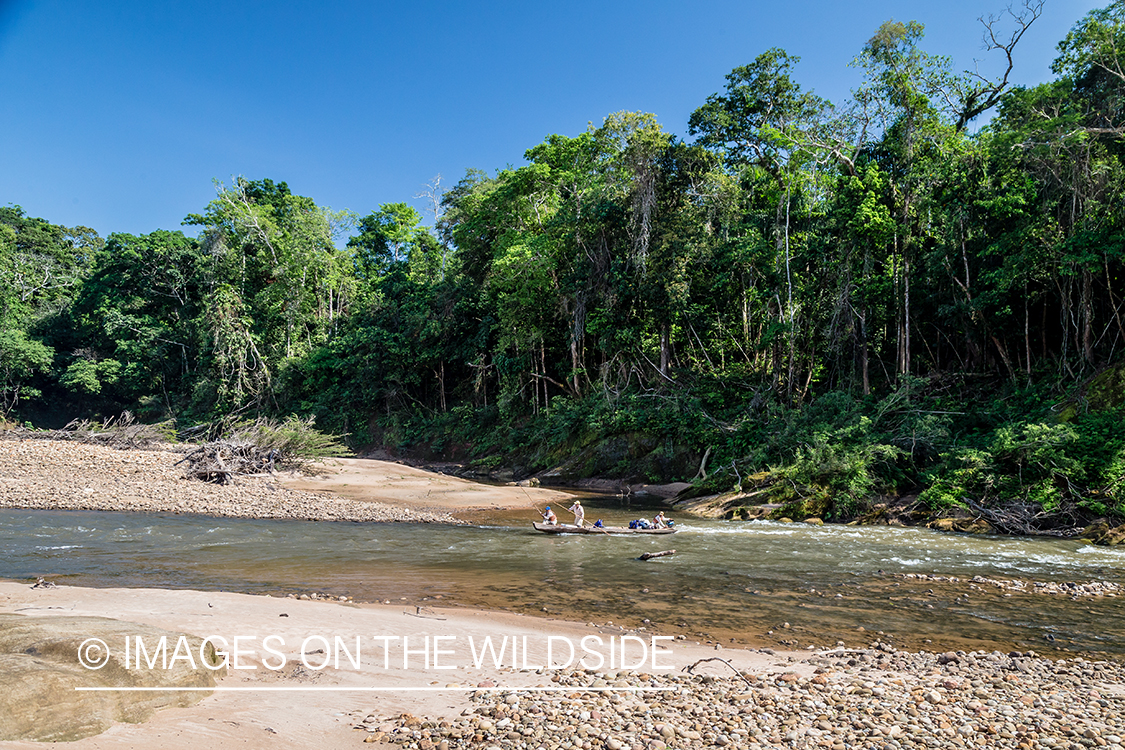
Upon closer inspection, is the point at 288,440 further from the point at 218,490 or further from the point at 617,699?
the point at 617,699

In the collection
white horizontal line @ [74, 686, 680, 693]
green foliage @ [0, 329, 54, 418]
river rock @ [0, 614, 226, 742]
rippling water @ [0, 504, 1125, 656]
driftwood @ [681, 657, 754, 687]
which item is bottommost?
rippling water @ [0, 504, 1125, 656]

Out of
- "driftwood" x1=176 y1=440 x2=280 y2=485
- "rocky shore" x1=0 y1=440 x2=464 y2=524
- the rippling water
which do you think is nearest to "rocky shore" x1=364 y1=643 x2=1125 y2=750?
the rippling water

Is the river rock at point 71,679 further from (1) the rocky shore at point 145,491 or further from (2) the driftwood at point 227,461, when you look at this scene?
(2) the driftwood at point 227,461

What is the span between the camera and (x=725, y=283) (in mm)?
26516

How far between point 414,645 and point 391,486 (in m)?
17.5

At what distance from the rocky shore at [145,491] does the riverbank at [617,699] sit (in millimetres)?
10968

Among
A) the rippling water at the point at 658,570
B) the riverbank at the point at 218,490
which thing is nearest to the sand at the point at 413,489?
Result: the riverbank at the point at 218,490

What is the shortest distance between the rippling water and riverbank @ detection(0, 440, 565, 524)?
4.29 feet

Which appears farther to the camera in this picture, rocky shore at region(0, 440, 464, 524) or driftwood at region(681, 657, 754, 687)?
rocky shore at region(0, 440, 464, 524)


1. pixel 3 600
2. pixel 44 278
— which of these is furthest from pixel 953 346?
pixel 44 278

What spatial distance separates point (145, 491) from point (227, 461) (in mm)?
3216

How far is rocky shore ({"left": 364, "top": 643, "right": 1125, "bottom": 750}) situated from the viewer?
4449 mm

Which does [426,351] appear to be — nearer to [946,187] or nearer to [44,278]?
[946,187]

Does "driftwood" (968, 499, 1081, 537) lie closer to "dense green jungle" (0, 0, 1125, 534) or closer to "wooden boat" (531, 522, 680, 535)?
"dense green jungle" (0, 0, 1125, 534)
